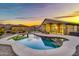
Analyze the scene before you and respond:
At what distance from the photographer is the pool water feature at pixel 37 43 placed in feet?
7.96

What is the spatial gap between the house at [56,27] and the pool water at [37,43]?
15 cm

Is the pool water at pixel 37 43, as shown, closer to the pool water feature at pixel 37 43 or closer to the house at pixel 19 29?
the pool water feature at pixel 37 43

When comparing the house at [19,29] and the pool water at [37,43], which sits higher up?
the house at [19,29]

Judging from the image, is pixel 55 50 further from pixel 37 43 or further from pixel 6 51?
pixel 6 51

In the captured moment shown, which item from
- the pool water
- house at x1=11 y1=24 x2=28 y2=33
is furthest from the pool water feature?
house at x1=11 y1=24 x2=28 y2=33

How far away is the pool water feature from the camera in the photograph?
2426 millimetres

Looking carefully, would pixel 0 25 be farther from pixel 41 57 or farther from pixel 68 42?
pixel 68 42

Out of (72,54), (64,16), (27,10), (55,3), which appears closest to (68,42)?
(72,54)

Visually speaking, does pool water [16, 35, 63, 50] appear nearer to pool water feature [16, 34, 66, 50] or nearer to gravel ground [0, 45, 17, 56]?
pool water feature [16, 34, 66, 50]

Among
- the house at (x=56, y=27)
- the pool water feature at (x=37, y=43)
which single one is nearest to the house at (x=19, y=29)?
the pool water feature at (x=37, y=43)

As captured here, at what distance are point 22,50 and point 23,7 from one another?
1.95ft

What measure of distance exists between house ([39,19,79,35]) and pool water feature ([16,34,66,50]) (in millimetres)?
141

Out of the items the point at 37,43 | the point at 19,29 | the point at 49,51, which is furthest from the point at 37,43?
the point at 19,29

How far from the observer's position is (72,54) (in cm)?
240
